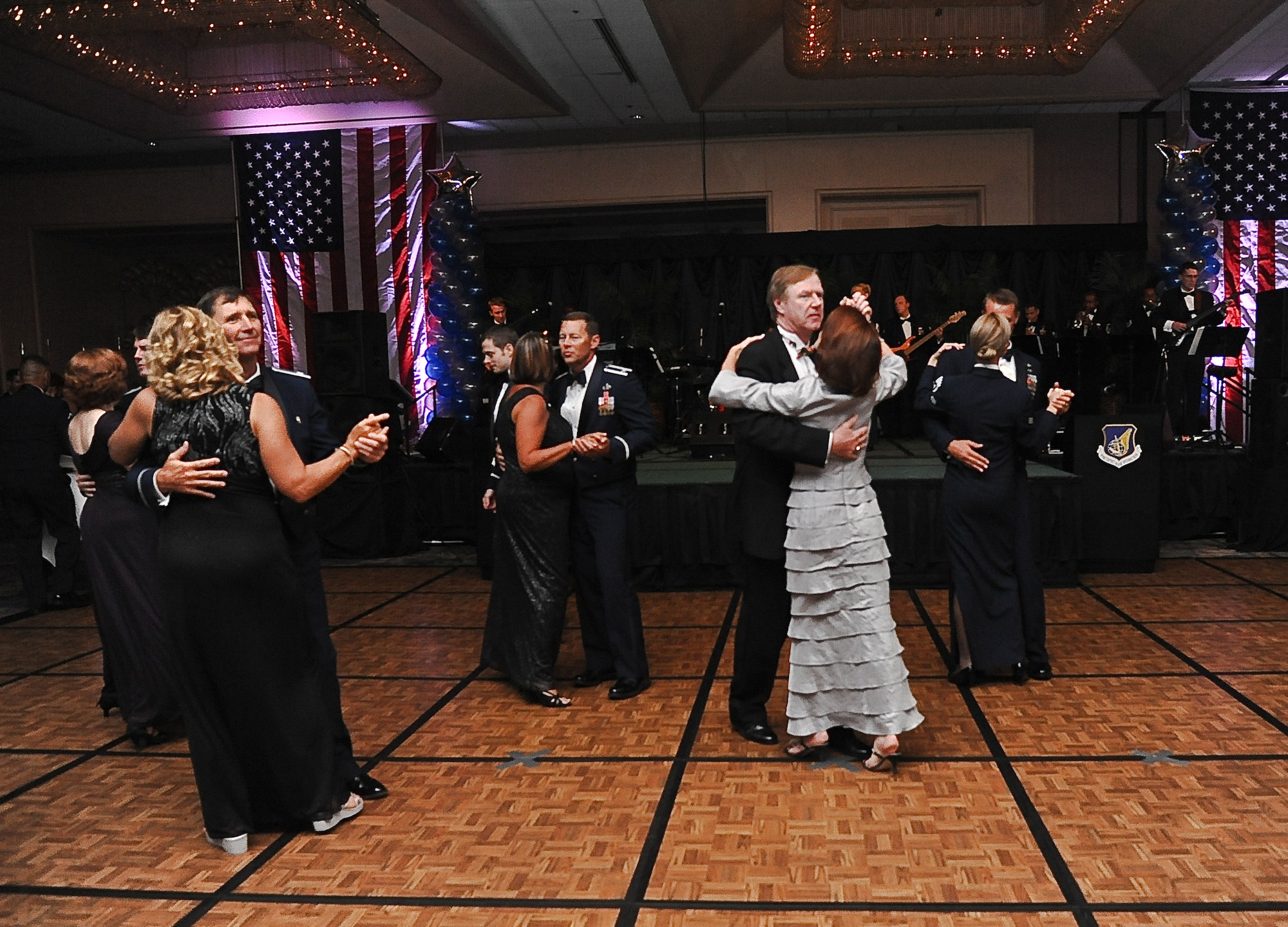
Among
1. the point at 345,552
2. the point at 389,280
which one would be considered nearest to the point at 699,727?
the point at 345,552

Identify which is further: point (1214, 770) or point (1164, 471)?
point (1164, 471)

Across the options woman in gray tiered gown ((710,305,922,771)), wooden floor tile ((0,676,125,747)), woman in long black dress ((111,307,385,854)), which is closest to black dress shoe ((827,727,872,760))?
woman in gray tiered gown ((710,305,922,771))

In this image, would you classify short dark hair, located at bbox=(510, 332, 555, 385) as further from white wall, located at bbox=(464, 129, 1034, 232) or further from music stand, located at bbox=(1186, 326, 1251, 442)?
white wall, located at bbox=(464, 129, 1034, 232)

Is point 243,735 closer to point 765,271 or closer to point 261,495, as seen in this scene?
point 261,495

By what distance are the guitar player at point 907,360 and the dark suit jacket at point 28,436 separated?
30.8 ft

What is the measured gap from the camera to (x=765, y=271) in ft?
48.2

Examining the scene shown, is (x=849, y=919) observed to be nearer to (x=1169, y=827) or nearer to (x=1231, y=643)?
(x=1169, y=827)

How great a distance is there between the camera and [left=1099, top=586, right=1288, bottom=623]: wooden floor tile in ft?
20.4

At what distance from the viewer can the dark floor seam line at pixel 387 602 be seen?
6.80 meters

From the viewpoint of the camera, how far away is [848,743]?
13.5 ft

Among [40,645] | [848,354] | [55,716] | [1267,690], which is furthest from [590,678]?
[40,645]

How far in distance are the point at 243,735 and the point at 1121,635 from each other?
14.6 feet

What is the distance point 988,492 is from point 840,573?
4.60ft

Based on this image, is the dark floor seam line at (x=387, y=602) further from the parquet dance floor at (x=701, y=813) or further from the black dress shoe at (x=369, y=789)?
the black dress shoe at (x=369, y=789)
